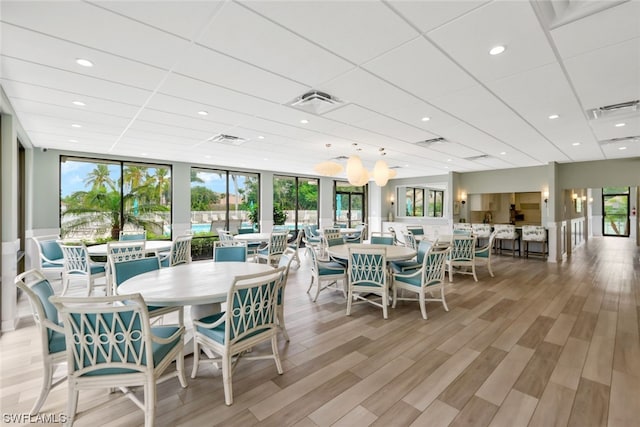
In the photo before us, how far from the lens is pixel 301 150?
6.32 m

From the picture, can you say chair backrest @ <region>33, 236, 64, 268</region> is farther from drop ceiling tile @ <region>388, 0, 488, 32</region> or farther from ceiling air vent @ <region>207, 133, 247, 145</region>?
drop ceiling tile @ <region>388, 0, 488, 32</region>

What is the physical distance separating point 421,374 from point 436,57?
8.85ft

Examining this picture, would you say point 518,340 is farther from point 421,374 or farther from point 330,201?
point 330,201

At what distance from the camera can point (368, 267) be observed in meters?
3.83

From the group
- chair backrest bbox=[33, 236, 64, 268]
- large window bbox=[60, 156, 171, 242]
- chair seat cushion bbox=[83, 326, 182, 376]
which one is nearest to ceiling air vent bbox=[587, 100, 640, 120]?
chair seat cushion bbox=[83, 326, 182, 376]

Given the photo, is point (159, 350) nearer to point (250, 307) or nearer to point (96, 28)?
point (250, 307)

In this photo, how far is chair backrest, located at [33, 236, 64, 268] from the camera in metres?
4.84

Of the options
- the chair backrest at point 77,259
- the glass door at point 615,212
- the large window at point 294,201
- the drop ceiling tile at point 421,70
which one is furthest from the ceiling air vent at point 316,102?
the glass door at point 615,212

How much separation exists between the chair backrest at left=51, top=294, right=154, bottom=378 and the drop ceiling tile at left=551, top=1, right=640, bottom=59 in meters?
3.38

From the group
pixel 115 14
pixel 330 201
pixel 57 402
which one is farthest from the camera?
pixel 330 201

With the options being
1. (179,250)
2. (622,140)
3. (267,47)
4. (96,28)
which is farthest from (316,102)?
(622,140)

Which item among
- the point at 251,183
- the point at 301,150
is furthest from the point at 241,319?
the point at 251,183

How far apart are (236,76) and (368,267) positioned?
2.70 metres

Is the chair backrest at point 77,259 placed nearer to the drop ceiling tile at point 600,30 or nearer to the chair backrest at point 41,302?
the chair backrest at point 41,302
